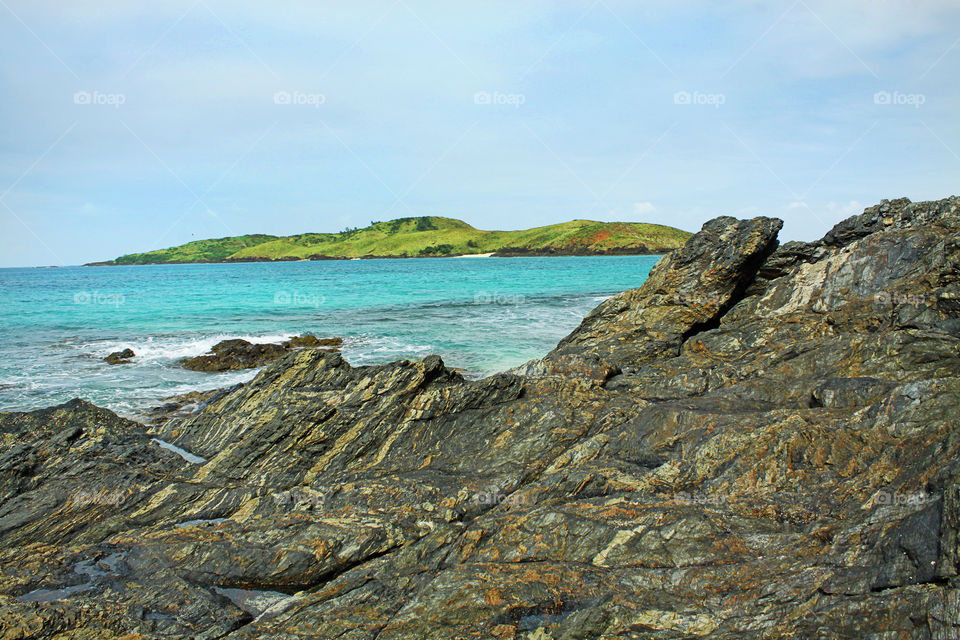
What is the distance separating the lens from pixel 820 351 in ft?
43.4

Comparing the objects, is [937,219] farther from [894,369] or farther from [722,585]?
[722,585]

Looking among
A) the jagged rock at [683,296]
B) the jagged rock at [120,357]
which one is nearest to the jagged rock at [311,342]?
the jagged rock at [120,357]

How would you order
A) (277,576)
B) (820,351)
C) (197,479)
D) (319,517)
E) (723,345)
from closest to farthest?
(277,576) → (319,517) → (197,479) → (820,351) → (723,345)

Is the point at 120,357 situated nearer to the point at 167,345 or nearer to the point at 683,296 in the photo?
the point at 167,345

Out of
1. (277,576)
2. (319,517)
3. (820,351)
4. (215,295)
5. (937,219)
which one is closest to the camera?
(277,576)

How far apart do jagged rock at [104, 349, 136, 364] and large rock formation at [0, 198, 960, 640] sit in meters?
15.7

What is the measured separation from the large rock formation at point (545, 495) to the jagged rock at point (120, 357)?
51.4ft

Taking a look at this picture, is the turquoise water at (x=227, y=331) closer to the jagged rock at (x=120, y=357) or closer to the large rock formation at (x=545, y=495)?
the jagged rock at (x=120, y=357)

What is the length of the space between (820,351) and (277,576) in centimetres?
1272

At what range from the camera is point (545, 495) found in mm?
8938

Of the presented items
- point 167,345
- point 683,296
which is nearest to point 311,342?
point 167,345

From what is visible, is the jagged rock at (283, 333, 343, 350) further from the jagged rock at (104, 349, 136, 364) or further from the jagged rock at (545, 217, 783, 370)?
the jagged rock at (545, 217, 783, 370)

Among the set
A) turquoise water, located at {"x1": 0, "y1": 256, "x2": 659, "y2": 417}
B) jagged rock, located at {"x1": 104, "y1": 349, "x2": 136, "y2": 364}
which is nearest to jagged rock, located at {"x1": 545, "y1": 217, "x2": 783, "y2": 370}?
turquoise water, located at {"x1": 0, "y1": 256, "x2": 659, "y2": 417}

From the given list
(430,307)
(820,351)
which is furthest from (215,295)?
(820,351)
